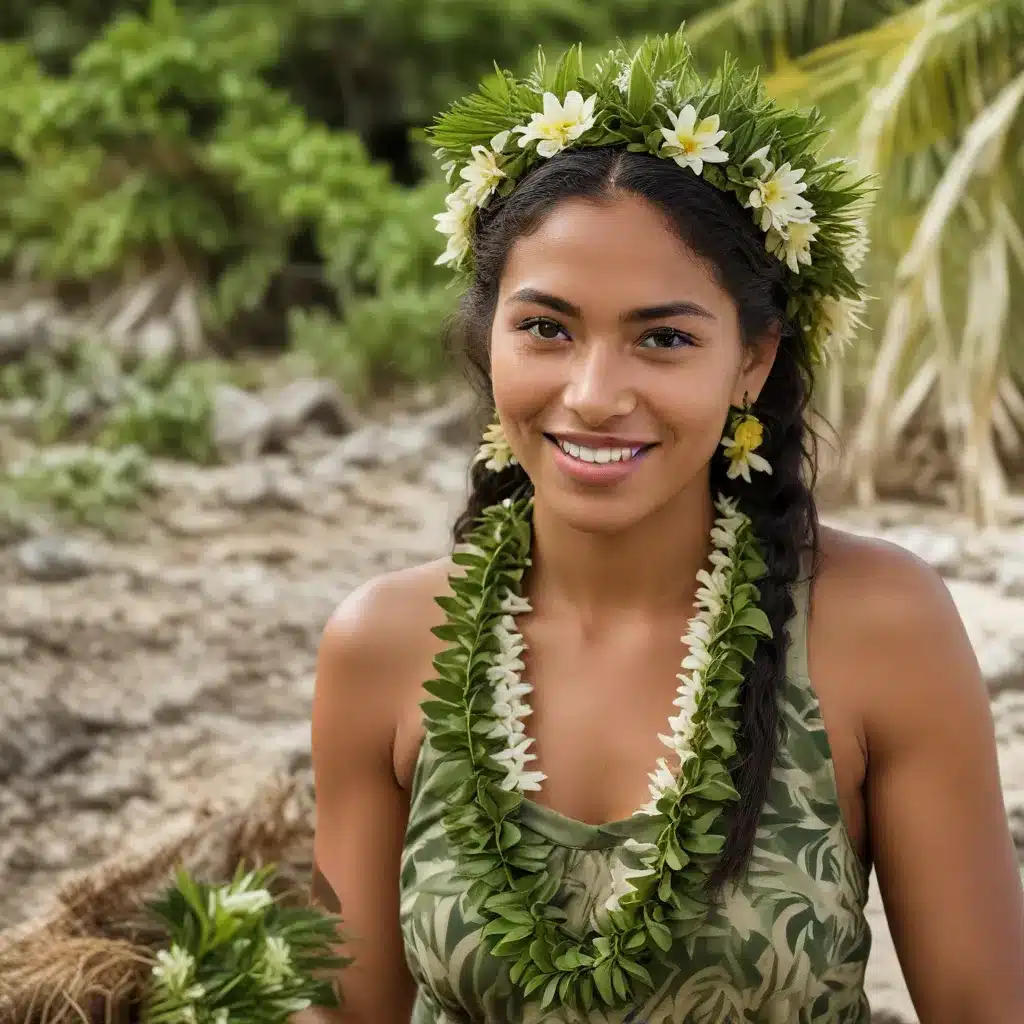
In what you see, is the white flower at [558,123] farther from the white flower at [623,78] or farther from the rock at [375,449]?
the rock at [375,449]

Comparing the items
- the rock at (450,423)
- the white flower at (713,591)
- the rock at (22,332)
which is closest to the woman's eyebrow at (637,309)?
the white flower at (713,591)

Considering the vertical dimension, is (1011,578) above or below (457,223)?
below

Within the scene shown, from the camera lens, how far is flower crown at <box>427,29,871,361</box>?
1.84 meters

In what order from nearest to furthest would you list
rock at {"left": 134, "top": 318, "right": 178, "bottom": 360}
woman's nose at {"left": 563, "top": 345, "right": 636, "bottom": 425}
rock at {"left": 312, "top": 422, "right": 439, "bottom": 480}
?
woman's nose at {"left": 563, "top": 345, "right": 636, "bottom": 425}
rock at {"left": 312, "top": 422, "right": 439, "bottom": 480}
rock at {"left": 134, "top": 318, "right": 178, "bottom": 360}

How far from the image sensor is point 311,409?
6930mm

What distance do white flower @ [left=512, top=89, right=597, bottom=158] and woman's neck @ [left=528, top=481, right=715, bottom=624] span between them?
0.46 meters

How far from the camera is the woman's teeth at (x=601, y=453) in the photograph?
1795 millimetres

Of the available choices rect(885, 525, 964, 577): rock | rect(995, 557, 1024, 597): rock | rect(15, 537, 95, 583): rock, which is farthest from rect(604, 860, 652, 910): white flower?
rect(15, 537, 95, 583): rock

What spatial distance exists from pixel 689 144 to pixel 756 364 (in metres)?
0.30

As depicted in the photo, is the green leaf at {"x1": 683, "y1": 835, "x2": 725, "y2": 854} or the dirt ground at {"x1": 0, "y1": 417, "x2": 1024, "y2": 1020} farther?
the dirt ground at {"x1": 0, "y1": 417, "x2": 1024, "y2": 1020}

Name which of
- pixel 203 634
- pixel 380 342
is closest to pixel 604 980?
pixel 203 634

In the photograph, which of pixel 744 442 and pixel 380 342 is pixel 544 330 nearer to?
pixel 744 442

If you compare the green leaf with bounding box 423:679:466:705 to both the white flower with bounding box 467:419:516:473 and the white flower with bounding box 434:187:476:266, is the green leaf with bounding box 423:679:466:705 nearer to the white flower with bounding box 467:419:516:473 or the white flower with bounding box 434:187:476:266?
the white flower with bounding box 467:419:516:473

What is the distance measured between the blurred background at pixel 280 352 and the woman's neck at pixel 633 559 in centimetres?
66
